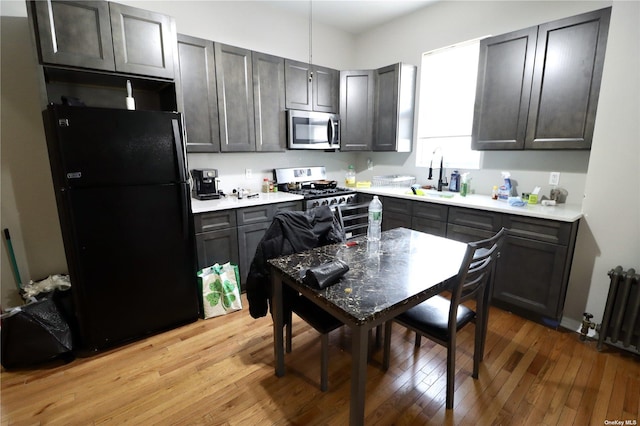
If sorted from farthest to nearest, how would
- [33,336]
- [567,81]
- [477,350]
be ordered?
[567,81]
[33,336]
[477,350]

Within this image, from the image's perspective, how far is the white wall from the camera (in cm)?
201

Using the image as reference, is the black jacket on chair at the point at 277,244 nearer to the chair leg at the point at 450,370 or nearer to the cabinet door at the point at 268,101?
the chair leg at the point at 450,370

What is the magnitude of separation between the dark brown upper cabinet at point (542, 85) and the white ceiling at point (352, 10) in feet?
3.88

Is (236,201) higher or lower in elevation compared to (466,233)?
higher

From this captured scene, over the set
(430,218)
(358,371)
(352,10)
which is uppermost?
(352,10)

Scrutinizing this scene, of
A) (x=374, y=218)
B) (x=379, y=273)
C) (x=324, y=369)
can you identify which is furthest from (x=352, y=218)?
(x=324, y=369)

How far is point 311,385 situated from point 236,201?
5.67ft

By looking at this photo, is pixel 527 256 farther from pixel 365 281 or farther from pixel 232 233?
→ pixel 232 233

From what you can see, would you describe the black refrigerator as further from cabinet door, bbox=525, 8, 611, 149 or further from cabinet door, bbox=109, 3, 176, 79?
cabinet door, bbox=525, 8, 611, 149

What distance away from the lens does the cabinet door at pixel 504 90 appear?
246 cm

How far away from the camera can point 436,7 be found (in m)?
3.28

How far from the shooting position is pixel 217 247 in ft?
8.80

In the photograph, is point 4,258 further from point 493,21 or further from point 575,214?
point 493,21

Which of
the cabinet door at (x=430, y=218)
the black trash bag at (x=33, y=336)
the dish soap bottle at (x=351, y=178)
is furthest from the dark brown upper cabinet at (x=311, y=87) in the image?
the black trash bag at (x=33, y=336)
